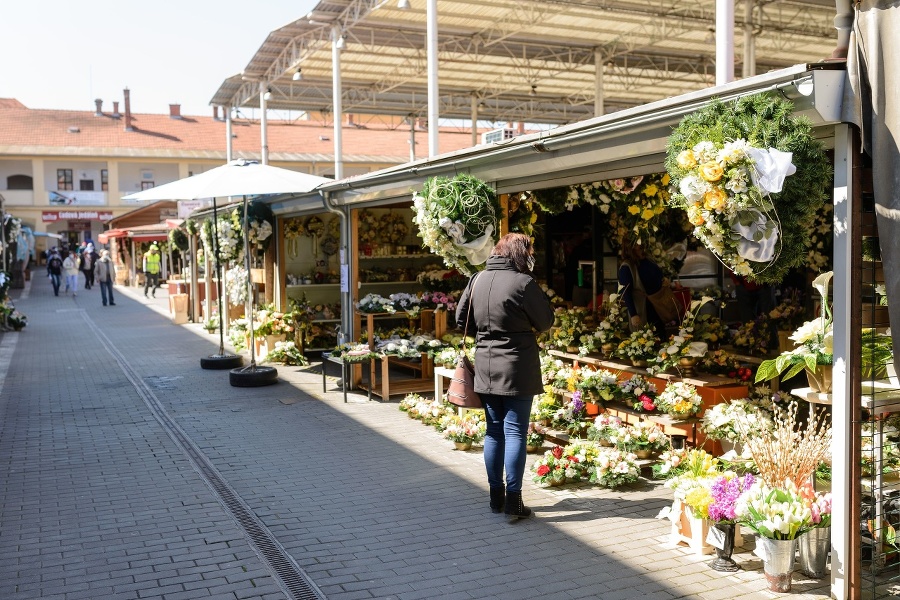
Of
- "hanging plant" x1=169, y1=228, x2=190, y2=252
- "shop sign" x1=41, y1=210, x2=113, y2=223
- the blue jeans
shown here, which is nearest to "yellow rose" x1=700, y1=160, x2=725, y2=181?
the blue jeans

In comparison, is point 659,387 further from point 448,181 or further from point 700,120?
point 700,120

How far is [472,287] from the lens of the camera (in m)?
5.74

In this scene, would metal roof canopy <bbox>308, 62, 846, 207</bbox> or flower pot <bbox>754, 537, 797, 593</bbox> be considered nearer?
metal roof canopy <bbox>308, 62, 846, 207</bbox>

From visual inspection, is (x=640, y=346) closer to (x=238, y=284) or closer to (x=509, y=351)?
(x=509, y=351)

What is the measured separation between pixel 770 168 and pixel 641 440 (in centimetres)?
315

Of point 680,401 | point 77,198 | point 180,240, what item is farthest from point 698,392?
point 77,198

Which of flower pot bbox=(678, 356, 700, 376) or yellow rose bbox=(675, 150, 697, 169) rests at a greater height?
yellow rose bbox=(675, 150, 697, 169)

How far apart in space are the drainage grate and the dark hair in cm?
230

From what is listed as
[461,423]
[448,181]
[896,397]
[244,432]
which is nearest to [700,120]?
[896,397]

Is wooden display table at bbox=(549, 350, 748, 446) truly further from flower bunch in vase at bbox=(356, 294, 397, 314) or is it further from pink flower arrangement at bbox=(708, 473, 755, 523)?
flower bunch in vase at bbox=(356, 294, 397, 314)

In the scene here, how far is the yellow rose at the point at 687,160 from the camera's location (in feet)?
14.2

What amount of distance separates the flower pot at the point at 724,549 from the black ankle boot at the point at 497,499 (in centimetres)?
149

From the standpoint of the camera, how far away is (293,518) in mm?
5871

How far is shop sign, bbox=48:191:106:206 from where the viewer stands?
47375mm
